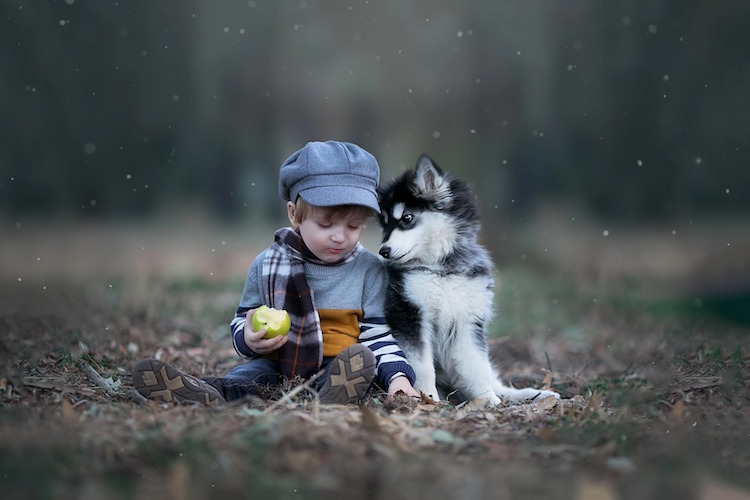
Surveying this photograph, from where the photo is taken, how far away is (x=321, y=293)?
415cm

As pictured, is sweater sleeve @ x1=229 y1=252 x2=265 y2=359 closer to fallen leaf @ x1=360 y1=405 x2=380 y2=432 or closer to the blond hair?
the blond hair

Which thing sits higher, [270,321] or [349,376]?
[270,321]

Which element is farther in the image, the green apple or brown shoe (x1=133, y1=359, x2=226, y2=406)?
the green apple

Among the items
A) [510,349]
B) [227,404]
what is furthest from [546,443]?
[510,349]

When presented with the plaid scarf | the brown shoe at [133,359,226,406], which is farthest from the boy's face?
the brown shoe at [133,359,226,406]

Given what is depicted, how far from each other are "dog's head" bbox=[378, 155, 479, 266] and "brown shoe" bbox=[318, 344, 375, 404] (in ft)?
2.18

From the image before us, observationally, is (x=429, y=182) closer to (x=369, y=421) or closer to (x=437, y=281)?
(x=437, y=281)

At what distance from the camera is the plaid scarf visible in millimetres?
3992

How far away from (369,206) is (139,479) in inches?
71.1

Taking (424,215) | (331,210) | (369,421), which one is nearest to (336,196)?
(331,210)

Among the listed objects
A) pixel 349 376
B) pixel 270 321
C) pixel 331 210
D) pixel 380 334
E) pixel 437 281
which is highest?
pixel 331 210

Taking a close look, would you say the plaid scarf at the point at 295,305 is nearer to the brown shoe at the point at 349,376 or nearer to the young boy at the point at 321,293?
the young boy at the point at 321,293

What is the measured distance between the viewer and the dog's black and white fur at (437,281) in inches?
160

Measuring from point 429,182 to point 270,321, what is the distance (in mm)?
1209
